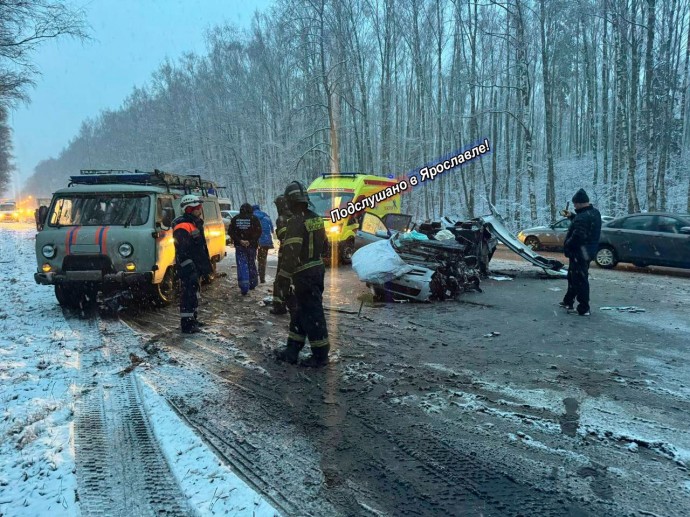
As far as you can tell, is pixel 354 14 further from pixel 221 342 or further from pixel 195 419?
pixel 195 419

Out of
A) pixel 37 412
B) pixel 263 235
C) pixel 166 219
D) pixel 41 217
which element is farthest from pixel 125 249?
pixel 37 412

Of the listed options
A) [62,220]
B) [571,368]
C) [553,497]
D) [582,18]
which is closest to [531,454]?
[553,497]

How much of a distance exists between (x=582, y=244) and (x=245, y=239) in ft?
19.9

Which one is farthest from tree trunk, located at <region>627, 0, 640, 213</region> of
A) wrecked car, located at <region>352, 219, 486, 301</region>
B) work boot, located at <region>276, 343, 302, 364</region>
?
work boot, located at <region>276, 343, 302, 364</region>

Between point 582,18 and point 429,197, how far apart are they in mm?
15751

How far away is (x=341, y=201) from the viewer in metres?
13.2

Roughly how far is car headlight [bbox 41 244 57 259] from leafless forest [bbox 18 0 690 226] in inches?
652

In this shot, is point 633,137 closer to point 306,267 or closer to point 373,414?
point 306,267

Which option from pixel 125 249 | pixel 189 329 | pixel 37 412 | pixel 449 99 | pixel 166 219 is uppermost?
pixel 449 99

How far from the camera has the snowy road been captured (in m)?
2.65

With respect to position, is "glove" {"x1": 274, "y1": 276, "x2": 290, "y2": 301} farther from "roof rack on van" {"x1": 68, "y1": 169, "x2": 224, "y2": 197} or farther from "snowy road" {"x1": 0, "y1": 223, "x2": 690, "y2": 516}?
"roof rack on van" {"x1": 68, "y1": 169, "x2": 224, "y2": 197}

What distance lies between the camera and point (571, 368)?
4664 millimetres

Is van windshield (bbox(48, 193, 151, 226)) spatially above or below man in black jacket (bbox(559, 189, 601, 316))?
above

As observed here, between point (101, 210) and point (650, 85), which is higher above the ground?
point (650, 85)
